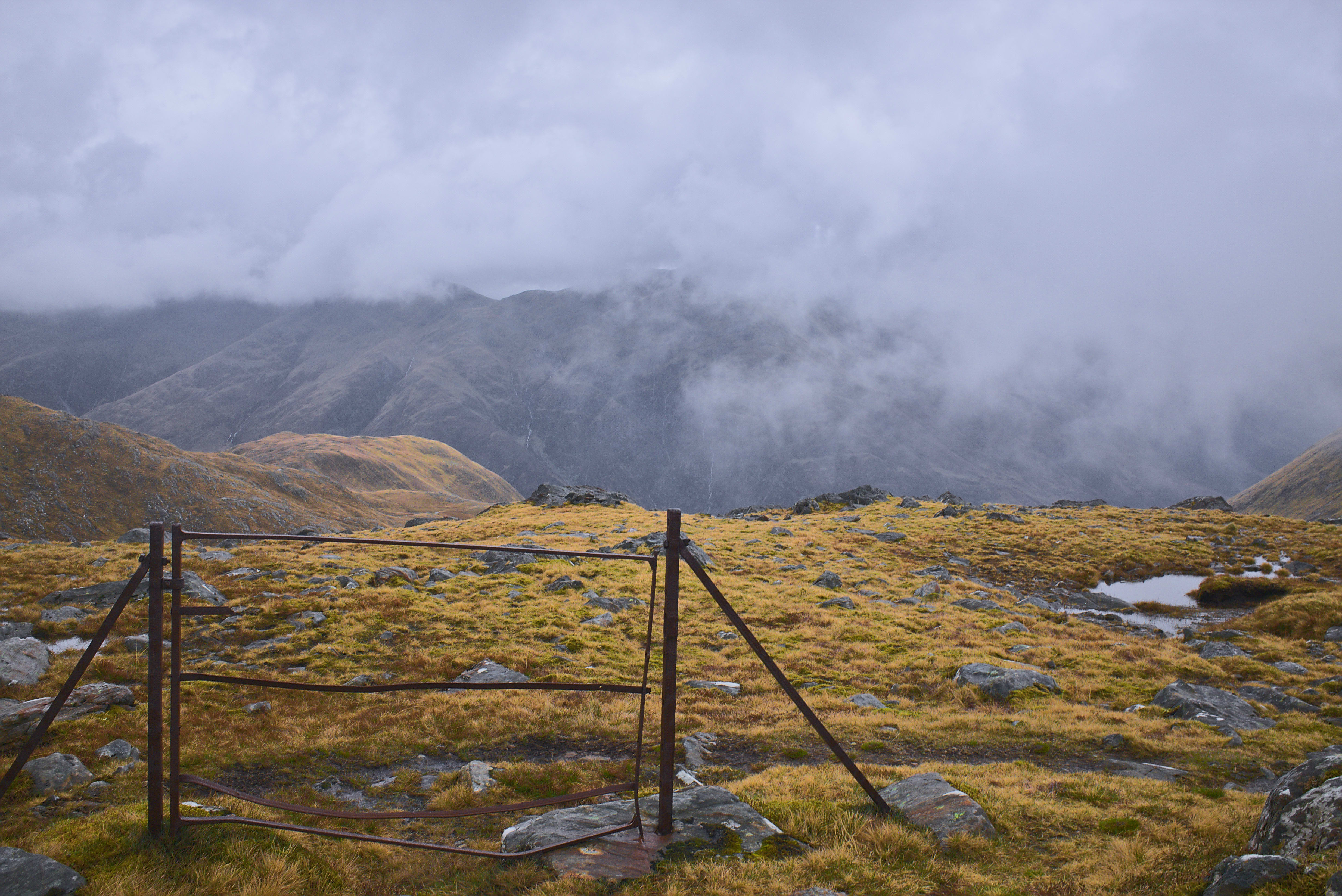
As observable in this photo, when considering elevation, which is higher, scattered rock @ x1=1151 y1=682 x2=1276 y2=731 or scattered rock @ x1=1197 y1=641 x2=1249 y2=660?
scattered rock @ x1=1151 y1=682 x2=1276 y2=731

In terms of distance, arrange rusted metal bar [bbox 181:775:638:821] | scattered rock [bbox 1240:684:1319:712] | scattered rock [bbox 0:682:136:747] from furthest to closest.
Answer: scattered rock [bbox 1240:684:1319:712] → scattered rock [bbox 0:682:136:747] → rusted metal bar [bbox 181:775:638:821]

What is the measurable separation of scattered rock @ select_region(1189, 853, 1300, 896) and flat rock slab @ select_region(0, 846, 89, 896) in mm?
13136

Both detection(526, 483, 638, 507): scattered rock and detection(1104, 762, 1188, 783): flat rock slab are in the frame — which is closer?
detection(1104, 762, 1188, 783): flat rock slab

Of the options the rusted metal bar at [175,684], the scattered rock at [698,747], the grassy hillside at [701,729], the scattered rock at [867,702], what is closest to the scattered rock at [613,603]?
the grassy hillside at [701,729]

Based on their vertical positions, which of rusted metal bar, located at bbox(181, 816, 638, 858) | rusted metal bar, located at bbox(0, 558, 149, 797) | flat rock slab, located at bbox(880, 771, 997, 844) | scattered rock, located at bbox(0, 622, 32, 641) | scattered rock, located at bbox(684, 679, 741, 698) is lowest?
scattered rock, located at bbox(684, 679, 741, 698)

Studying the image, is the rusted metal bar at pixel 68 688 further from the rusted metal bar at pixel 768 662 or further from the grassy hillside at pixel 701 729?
the rusted metal bar at pixel 768 662

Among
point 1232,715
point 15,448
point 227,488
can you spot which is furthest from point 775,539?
point 15,448

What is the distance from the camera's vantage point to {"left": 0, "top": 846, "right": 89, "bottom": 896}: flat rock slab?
7352 mm

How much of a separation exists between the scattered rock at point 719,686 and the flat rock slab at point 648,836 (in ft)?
34.3

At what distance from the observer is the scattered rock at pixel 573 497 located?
83.6 meters

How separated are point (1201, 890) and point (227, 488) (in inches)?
7694

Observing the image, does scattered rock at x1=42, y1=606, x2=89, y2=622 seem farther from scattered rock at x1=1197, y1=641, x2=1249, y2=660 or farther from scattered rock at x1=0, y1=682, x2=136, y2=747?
scattered rock at x1=1197, y1=641, x2=1249, y2=660

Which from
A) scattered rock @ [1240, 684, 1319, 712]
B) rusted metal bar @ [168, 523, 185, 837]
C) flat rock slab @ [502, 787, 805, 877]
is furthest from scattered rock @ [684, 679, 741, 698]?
scattered rock @ [1240, 684, 1319, 712]

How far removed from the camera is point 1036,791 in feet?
41.1
